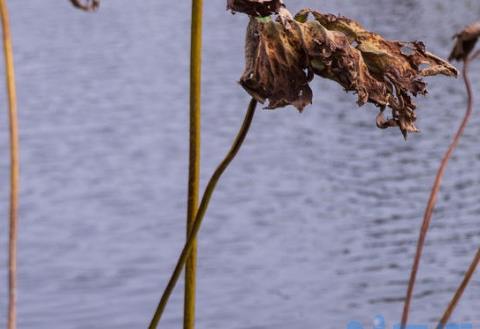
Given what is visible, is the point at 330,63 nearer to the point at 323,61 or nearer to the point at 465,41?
the point at 323,61

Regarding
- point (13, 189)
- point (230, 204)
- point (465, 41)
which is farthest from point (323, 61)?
point (230, 204)

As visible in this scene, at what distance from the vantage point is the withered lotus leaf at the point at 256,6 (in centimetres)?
145

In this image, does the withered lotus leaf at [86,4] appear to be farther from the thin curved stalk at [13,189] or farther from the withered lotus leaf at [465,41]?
the withered lotus leaf at [465,41]

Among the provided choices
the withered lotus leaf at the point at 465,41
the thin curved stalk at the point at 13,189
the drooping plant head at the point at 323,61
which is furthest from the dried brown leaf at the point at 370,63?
the thin curved stalk at the point at 13,189

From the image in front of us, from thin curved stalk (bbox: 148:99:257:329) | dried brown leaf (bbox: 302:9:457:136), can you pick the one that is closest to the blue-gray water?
dried brown leaf (bbox: 302:9:457:136)

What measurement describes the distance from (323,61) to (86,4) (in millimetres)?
278

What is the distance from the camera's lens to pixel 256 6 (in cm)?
146

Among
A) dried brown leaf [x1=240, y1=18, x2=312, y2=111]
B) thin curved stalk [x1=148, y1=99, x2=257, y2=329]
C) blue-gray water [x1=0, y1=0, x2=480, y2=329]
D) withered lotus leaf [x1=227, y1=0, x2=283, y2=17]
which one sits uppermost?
withered lotus leaf [x1=227, y1=0, x2=283, y2=17]

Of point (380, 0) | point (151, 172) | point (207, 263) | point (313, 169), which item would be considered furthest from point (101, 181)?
point (380, 0)

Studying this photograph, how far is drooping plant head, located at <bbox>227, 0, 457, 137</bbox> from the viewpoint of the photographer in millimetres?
1408

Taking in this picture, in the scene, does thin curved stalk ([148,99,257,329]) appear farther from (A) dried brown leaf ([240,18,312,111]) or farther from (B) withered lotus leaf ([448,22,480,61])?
(B) withered lotus leaf ([448,22,480,61])

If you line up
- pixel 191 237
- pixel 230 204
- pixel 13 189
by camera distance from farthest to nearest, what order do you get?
pixel 230 204 → pixel 191 237 → pixel 13 189

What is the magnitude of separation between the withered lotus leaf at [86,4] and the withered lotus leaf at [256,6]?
0.67 feet

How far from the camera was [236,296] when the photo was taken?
869 cm
